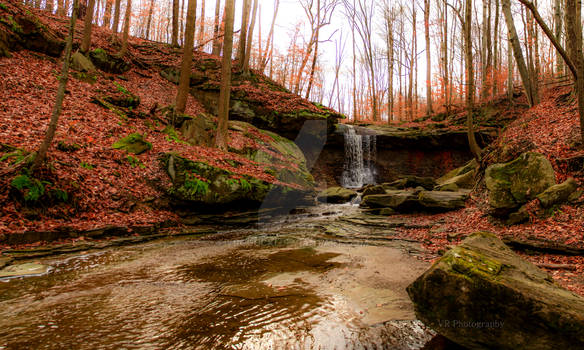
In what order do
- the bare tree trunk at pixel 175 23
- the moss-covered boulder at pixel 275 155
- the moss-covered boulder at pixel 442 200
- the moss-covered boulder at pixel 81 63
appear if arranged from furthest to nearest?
1. the bare tree trunk at pixel 175 23
2. the moss-covered boulder at pixel 275 155
3. the moss-covered boulder at pixel 81 63
4. the moss-covered boulder at pixel 442 200

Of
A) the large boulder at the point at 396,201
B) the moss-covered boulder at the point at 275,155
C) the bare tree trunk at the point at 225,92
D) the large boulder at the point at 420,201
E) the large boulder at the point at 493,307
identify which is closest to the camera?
the large boulder at the point at 493,307

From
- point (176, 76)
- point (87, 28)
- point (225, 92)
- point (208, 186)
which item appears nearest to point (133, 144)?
point (208, 186)

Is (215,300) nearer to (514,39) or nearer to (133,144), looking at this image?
(133,144)

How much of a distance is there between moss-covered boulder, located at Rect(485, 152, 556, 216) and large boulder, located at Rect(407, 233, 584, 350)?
14.5ft

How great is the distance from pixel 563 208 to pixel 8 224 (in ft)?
36.6

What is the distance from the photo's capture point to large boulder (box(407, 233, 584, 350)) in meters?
2.05

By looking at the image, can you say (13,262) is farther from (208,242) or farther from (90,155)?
(90,155)

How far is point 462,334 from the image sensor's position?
2279mm

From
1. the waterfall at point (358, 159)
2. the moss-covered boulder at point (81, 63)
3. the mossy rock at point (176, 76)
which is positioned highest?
the mossy rock at point (176, 76)

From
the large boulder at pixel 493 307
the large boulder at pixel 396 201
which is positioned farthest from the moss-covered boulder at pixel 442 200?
the large boulder at pixel 493 307

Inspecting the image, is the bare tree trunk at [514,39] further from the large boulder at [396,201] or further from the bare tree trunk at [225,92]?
the bare tree trunk at [225,92]

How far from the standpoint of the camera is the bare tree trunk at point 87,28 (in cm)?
1223

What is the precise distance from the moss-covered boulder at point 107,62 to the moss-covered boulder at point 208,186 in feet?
27.4

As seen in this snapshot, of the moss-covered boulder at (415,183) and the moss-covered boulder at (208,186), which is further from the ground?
the moss-covered boulder at (415,183)
